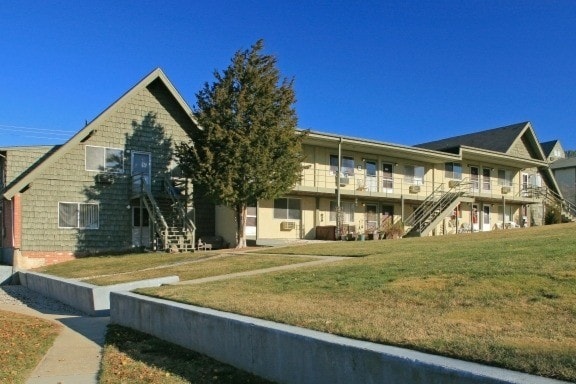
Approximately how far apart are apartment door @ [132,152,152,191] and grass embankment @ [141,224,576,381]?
15599 millimetres

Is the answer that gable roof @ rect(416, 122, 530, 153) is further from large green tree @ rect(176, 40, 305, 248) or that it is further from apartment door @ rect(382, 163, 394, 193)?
large green tree @ rect(176, 40, 305, 248)

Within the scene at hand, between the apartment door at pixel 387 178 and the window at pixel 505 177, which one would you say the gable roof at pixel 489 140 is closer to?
the window at pixel 505 177

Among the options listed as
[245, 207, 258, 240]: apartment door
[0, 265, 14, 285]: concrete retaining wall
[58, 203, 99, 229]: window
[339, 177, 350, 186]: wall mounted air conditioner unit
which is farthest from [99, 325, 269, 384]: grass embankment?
[339, 177, 350, 186]: wall mounted air conditioner unit

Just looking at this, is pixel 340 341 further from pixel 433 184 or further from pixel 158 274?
pixel 433 184

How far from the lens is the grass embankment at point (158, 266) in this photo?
14.9m

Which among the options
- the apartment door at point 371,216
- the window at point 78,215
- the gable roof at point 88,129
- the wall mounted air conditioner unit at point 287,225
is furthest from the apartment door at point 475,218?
the window at point 78,215

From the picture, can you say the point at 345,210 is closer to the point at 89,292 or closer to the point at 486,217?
the point at 486,217

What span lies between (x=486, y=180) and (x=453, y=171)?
330 centimetres

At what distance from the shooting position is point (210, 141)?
73.6 feet

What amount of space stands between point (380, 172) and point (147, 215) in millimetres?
13193

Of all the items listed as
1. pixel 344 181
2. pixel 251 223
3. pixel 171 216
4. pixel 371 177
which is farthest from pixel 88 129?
pixel 371 177

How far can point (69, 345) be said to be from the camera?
30.8 feet

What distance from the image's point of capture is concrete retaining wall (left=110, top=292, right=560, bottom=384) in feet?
15.2

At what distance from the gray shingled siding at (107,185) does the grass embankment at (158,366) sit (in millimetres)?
16394
